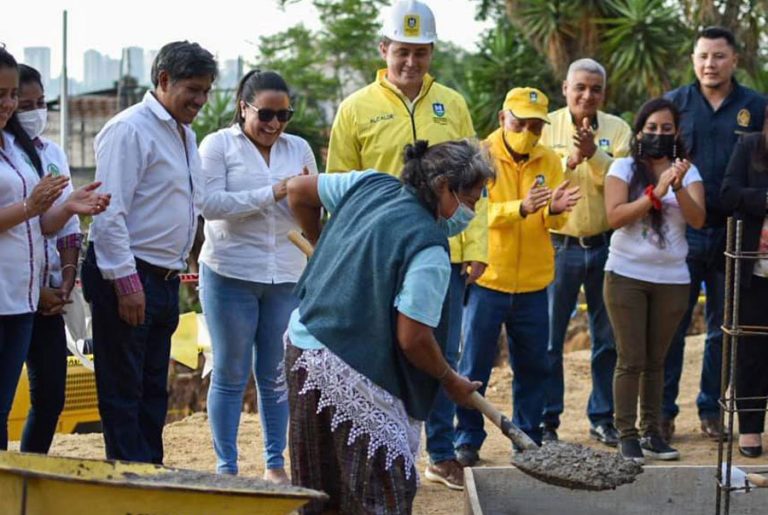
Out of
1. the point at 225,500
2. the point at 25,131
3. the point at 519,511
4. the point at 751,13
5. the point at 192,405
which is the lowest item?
the point at 192,405

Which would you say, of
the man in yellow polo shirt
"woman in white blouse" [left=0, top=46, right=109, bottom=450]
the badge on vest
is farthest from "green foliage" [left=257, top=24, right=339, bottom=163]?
"woman in white blouse" [left=0, top=46, right=109, bottom=450]

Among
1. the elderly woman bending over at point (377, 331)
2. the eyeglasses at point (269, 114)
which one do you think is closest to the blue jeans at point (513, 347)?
the eyeglasses at point (269, 114)

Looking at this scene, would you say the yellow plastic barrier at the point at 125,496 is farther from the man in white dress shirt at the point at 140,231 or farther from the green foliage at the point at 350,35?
the green foliage at the point at 350,35

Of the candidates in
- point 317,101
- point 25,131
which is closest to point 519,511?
point 25,131

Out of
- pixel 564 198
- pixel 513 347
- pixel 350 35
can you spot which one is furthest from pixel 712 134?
pixel 350 35

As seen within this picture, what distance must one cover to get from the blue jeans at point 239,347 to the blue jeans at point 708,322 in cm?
235

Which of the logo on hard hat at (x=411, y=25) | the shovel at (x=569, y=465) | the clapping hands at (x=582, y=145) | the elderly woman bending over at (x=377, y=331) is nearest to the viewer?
the elderly woman bending over at (x=377, y=331)

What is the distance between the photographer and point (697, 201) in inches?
262

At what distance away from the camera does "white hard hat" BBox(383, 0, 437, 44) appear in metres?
6.14

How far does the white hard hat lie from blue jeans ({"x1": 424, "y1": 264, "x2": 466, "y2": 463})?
3.59 ft

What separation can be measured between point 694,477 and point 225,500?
2.49m

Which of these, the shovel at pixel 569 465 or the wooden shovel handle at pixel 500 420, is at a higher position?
the wooden shovel handle at pixel 500 420

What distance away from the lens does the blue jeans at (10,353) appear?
5.04 meters

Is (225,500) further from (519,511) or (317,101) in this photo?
(317,101)
